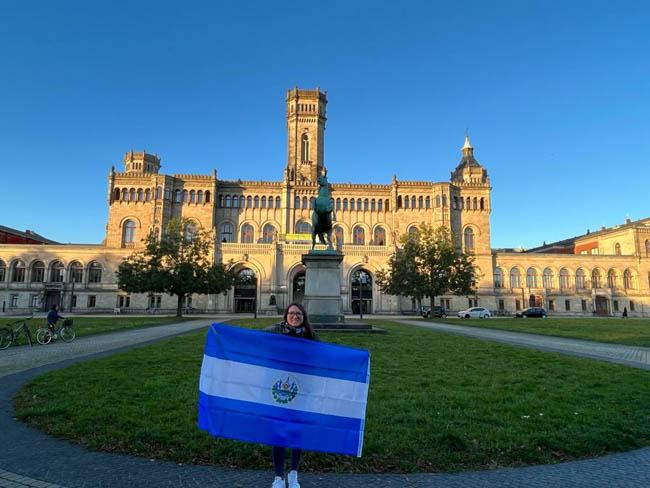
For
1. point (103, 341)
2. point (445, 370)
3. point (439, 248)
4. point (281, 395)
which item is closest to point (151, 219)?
point (439, 248)

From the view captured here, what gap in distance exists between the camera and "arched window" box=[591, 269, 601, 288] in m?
70.6

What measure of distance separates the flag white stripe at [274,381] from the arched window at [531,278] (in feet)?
241

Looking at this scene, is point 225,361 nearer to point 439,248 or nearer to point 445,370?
point 445,370

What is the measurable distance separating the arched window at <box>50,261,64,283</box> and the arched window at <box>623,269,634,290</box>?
9328 cm

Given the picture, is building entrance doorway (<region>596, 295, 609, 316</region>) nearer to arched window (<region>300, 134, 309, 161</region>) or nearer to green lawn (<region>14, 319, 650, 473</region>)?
arched window (<region>300, 134, 309, 161</region>)

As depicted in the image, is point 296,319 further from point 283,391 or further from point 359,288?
point 359,288

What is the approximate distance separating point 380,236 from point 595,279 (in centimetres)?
3814

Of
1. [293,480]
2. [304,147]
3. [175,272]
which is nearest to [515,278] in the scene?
[304,147]

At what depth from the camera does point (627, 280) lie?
233 feet

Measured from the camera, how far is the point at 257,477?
16.2ft

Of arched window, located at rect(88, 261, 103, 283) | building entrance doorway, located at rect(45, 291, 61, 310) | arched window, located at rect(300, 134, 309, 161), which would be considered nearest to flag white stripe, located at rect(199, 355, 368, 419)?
arched window, located at rect(88, 261, 103, 283)

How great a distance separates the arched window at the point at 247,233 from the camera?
69.7m

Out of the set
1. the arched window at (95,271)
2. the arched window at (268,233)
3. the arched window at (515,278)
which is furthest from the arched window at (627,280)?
the arched window at (95,271)

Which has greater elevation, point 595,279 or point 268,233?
A: point 268,233
